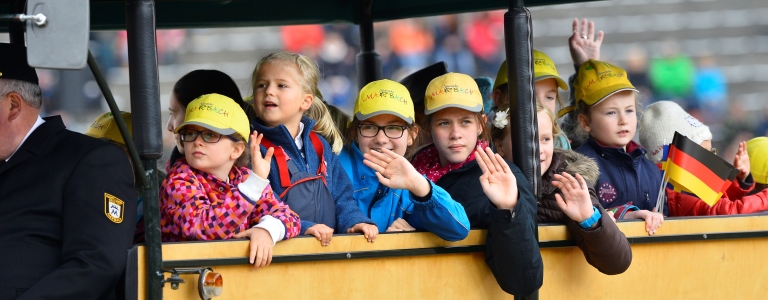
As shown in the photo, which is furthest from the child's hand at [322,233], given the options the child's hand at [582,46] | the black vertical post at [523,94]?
the child's hand at [582,46]

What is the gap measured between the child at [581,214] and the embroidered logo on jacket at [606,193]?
1.32 ft

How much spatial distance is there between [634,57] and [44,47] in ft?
35.6

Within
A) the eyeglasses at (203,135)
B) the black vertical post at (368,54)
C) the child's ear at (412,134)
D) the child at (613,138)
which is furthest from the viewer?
the black vertical post at (368,54)

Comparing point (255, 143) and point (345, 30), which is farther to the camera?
point (345, 30)

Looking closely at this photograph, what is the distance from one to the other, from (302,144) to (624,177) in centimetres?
137

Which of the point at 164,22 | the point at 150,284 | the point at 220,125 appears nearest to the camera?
the point at 150,284

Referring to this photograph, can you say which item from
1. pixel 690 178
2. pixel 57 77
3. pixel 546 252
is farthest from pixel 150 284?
pixel 57 77

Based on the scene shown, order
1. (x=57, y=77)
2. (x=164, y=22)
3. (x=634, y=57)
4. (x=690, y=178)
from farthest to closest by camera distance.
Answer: (x=634, y=57)
(x=57, y=77)
(x=164, y=22)
(x=690, y=178)

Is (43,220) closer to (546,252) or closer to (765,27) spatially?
(546,252)

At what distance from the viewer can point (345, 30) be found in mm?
10523

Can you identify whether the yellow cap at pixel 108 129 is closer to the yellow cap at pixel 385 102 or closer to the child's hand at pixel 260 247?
the yellow cap at pixel 385 102

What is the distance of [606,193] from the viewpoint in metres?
4.61

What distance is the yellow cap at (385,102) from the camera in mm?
4238

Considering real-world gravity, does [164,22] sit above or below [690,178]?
above
